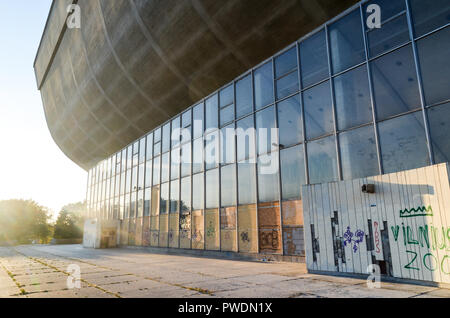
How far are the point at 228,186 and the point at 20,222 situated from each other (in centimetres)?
6385

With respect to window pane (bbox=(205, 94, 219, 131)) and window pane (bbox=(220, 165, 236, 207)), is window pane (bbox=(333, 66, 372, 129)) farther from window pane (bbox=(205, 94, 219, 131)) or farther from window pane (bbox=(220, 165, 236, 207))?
window pane (bbox=(205, 94, 219, 131))

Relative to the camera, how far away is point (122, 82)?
23.3 m

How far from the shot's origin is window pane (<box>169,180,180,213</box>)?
22.6 metres

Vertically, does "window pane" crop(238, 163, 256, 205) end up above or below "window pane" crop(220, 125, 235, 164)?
below

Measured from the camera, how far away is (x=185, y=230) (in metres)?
21.2

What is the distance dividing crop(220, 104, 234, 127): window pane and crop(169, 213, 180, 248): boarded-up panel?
8.06 metres

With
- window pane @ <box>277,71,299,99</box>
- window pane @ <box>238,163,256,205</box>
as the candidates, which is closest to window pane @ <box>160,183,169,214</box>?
window pane @ <box>238,163,256,205</box>

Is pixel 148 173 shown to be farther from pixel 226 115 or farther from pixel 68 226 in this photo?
pixel 68 226

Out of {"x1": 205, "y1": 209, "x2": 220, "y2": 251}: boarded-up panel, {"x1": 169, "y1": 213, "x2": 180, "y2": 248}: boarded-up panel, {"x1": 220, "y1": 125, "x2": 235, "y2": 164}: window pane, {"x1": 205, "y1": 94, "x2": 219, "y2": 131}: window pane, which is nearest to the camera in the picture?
{"x1": 220, "y1": 125, "x2": 235, "y2": 164}: window pane

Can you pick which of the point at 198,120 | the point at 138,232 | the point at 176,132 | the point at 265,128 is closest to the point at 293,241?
the point at 265,128

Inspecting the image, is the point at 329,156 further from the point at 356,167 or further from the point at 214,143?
the point at 214,143

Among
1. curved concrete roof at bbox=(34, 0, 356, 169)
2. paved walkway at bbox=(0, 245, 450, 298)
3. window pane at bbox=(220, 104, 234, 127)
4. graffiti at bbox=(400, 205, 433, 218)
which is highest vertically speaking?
curved concrete roof at bbox=(34, 0, 356, 169)

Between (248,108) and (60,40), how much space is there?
24750mm
